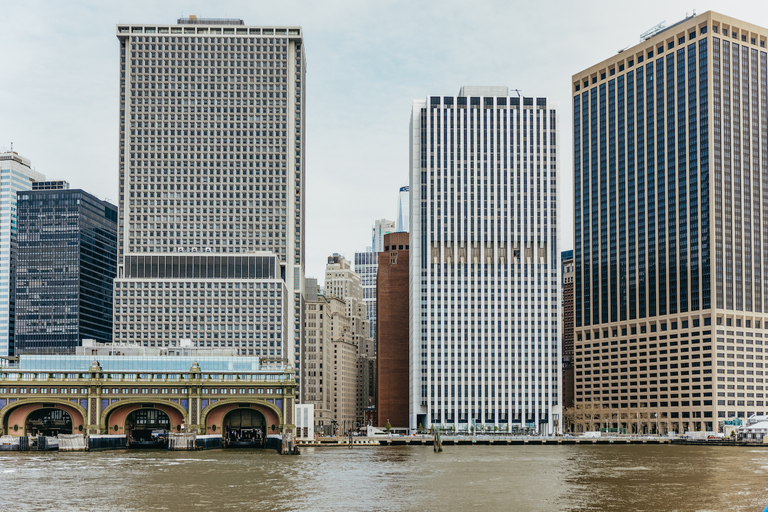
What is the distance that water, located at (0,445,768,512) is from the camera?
319ft

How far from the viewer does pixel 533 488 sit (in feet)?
379

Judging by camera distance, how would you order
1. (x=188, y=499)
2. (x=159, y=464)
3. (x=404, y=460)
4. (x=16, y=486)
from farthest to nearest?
(x=404, y=460)
(x=159, y=464)
(x=16, y=486)
(x=188, y=499)

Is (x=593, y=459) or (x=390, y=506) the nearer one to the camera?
(x=390, y=506)

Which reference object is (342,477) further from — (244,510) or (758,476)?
(758,476)

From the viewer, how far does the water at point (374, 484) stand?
97125 millimetres

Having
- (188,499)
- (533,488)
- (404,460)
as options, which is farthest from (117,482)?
(404,460)

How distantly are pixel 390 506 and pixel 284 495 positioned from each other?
14.4 metres

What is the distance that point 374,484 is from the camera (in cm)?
11919

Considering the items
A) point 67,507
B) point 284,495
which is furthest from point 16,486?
point 284,495

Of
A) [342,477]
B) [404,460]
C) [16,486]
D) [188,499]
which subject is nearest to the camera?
[188,499]

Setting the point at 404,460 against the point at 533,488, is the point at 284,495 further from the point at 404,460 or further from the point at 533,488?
the point at 404,460

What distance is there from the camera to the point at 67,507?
93.2 metres

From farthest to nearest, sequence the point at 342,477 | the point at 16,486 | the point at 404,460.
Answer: the point at 404,460 < the point at 342,477 < the point at 16,486

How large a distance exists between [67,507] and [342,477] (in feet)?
145
